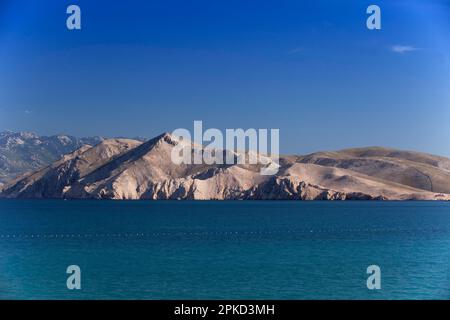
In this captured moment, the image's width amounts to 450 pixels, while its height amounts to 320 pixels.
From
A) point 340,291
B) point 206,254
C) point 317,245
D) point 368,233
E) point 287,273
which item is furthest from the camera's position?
point 368,233

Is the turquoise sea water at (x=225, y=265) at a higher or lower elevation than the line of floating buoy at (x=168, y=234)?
higher

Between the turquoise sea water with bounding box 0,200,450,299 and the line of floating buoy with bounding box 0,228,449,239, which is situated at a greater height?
the turquoise sea water with bounding box 0,200,450,299

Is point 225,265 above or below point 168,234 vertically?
above

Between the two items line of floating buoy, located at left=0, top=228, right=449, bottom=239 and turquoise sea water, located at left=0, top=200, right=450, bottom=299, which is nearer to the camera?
turquoise sea water, located at left=0, top=200, right=450, bottom=299

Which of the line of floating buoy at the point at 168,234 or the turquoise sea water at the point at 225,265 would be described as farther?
the line of floating buoy at the point at 168,234

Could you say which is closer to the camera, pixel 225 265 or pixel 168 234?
pixel 225 265

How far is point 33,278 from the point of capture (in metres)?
37.4
